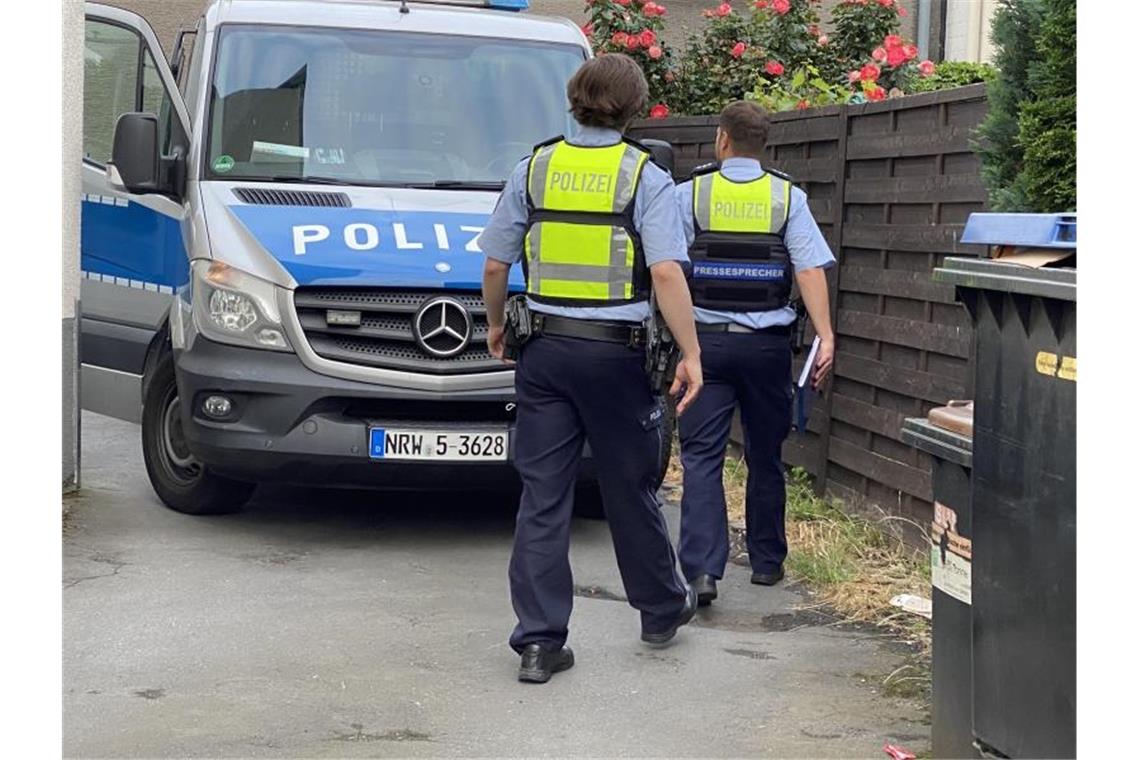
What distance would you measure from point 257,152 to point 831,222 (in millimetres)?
2593

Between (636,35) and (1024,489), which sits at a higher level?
(636,35)

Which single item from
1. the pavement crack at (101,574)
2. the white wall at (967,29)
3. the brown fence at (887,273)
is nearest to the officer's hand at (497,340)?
the brown fence at (887,273)

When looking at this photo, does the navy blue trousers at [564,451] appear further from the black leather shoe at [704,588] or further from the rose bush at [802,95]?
the rose bush at [802,95]

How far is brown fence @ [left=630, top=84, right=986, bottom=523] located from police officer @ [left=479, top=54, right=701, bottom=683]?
1723 mm

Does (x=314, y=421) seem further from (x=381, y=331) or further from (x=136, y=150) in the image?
(x=136, y=150)

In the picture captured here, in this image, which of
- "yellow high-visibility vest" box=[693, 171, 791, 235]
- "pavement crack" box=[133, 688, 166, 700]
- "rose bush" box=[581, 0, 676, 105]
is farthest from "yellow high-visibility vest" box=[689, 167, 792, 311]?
"rose bush" box=[581, 0, 676, 105]

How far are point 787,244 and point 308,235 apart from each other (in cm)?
205

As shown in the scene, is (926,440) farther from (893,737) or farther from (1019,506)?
(893,737)

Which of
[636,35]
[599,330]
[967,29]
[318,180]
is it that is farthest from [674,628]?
[967,29]

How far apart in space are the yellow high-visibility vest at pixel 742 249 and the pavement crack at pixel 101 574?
245 centimetres

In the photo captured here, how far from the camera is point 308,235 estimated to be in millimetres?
7469

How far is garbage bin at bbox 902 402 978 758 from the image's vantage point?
14.4ft

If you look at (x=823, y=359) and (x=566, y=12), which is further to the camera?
(x=566, y=12)
